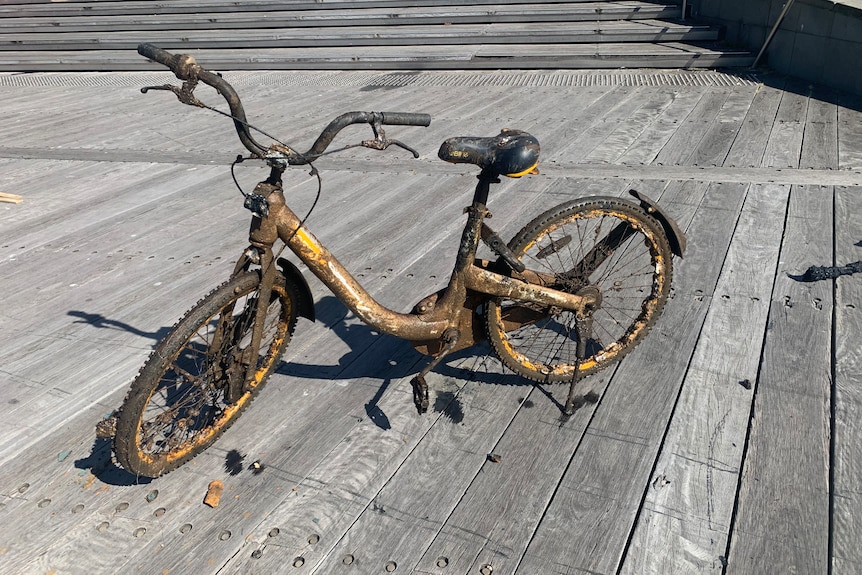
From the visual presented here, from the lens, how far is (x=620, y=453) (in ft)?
9.02

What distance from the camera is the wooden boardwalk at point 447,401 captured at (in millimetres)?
2420

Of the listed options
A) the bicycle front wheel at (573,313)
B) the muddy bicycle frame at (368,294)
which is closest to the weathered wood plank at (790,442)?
the bicycle front wheel at (573,313)

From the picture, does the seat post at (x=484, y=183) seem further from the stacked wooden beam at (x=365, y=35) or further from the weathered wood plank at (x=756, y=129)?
the stacked wooden beam at (x=365, y=35)

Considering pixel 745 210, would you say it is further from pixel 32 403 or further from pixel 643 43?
pixel 643 43

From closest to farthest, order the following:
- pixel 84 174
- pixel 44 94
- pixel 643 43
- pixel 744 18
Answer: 1. pixel 84 174
2. pixel 744 18
3. pixel 643 43
4. pixel 44 94

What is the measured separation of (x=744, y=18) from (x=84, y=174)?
770cm

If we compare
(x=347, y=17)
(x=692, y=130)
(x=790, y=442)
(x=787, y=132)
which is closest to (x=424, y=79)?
(x=347, y=17)

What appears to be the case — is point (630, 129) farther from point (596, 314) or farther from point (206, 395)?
point (206, 395)

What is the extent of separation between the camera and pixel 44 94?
32.9ft

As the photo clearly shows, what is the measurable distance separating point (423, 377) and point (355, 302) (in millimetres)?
420

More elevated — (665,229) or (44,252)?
(665,229)

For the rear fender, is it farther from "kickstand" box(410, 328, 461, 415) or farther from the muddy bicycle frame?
"kickstand" box(410, 328, 461, 415)

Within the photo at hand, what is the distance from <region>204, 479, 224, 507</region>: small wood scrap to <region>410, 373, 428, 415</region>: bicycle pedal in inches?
32.9

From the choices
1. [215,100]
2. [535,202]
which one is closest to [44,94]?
[215,100]
